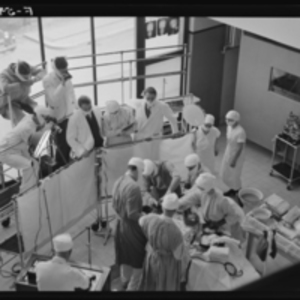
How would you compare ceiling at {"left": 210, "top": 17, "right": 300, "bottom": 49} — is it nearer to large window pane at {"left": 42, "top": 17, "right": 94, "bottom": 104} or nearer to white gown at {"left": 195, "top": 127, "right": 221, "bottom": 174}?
white gown at {"left": 195, "top": 127, "right": 221, "bottom": 174}

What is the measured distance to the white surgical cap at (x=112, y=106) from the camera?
4202mm

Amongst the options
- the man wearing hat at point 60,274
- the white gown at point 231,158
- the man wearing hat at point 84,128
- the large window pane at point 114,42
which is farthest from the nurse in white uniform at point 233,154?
the man wearing hat at point 60,274

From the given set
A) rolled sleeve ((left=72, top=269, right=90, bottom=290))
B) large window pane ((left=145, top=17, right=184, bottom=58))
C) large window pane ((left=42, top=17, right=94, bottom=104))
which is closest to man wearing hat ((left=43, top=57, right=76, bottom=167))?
large window pane ((left=42, top=17, right=94, bottom=104))

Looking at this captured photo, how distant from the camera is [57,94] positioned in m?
4.43

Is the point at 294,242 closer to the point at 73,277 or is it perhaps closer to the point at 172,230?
the point at 172,230

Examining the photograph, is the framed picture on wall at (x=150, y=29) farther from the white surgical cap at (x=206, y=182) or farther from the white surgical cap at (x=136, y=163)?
the white surgical cap at (x=206, y=182)

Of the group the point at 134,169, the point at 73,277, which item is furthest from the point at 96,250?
the point at 73,277

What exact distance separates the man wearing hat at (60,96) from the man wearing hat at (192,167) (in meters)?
1.11

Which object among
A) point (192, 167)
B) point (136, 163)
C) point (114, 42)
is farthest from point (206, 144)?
point (114, 42)

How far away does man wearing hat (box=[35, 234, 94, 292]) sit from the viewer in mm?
2945

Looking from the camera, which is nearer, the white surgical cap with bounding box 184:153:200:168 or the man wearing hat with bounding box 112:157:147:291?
the man wearing hat with bounding box 112:157:147:291

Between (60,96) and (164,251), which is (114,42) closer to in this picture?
(60,96)

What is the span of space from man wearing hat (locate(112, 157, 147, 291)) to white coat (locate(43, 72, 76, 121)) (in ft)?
3.62

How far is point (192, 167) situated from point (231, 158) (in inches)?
29.2
